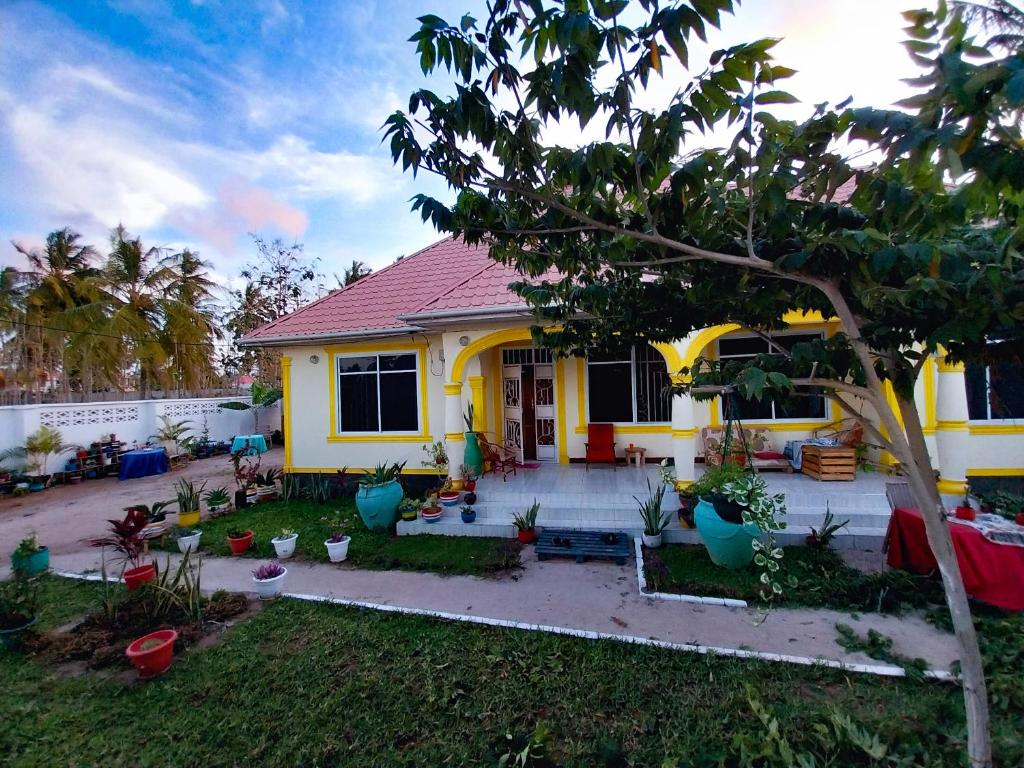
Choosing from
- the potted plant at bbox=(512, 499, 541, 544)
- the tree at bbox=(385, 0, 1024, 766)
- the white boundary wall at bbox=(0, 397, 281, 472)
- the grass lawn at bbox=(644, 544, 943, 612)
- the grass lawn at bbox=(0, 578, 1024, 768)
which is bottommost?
the grass lawn at bbox=(0, 578, 1024, 768)

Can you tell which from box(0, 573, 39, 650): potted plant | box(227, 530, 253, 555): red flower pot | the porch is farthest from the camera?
box(227, 530, 253, 555): red flower pot

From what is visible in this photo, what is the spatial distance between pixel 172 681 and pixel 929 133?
5.60 metres

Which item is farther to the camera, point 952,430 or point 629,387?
point 629,387

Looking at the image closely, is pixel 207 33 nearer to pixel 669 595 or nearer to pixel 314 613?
pixel 314 613

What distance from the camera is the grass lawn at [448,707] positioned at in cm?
271

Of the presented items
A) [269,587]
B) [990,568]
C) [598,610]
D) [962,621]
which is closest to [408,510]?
[269,587]

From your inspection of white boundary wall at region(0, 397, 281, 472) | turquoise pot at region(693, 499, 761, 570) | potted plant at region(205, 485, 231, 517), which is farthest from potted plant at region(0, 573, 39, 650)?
white boundary wall at region(0, 397, 281, 472)

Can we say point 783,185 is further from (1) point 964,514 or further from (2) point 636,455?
(2) point 636,455

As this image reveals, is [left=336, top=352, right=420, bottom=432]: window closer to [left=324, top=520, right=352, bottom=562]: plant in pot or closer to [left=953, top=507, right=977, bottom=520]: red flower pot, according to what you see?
[left=324, top=520, right=352, bottom=562]: plant in pot

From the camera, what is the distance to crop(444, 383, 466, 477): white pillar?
760 cm

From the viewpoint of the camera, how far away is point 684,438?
21.5ft

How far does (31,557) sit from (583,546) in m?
7.40

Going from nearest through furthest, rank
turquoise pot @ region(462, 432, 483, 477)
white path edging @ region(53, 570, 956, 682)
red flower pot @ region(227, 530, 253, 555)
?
white path edging @ region(53, 570, 956, 682) → red flower pot @ region(227, 530, 253, 555) → turquoise pot @ region(462, 432, 483, 477)

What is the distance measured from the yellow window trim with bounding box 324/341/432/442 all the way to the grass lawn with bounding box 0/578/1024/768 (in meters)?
5.21
